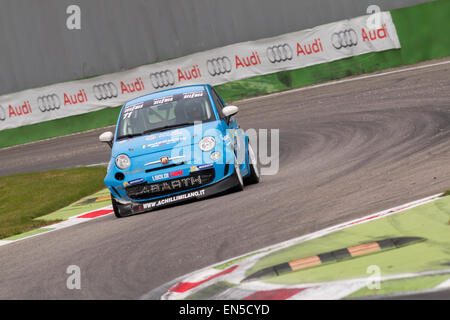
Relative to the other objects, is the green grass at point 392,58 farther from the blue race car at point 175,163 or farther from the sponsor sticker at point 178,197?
the sponsor sticker at point 178,197

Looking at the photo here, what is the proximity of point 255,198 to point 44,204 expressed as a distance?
490 centimetres

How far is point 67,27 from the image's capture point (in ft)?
87.4

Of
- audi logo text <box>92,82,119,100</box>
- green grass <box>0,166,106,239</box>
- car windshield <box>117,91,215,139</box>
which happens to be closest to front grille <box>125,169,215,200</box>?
car windshield <box>117,91,215,139</box>

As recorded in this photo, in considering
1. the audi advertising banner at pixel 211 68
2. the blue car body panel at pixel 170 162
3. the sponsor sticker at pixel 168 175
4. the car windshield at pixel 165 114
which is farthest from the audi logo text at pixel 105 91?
the sponsor sticker at pixel 168 175

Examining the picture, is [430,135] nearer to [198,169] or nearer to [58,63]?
[198,169]

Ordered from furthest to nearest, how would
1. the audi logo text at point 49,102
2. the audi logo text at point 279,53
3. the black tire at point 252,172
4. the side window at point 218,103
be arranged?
the audi logo text at point 49,102 → the audi logo text at point 279,53 → the black tire at point 252,172 → the side window at point 218,103

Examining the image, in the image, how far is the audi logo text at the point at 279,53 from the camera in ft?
75.5

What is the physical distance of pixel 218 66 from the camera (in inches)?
925

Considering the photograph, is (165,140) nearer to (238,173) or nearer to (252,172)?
(238,173)

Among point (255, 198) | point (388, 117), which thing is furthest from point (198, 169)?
point (388, 117)

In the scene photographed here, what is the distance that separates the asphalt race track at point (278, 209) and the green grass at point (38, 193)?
1.45ft

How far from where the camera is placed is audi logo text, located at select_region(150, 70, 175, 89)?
23688 millimetres

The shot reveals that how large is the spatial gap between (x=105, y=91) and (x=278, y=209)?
1659 centimetres

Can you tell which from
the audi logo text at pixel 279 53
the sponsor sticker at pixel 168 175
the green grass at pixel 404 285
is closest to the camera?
the green grass at pixel 404 285
